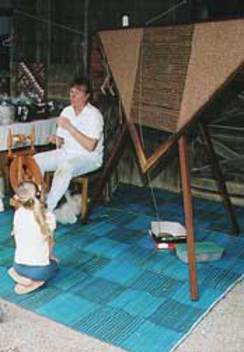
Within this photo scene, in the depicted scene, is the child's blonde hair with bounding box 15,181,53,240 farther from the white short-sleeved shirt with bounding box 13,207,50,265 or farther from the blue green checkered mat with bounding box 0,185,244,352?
the blue green checkered mat with bounding box 0,185,244,352

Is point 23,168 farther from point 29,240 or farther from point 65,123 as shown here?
point 29,240

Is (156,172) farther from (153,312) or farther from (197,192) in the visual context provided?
(153,312)

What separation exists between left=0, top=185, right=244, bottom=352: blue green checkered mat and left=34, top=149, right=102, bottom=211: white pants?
0.27 m

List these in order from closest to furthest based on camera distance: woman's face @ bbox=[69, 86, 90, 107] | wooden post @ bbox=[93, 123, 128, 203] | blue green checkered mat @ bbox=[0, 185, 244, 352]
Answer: blue green checkered mat @ bbox=[0, 185, 244, 352] < wooden post @ bbox=[93, 123, 128, 203] < woman's face @ bbox=[69, 86, 90, 107]

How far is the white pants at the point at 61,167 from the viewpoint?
3.57 metres

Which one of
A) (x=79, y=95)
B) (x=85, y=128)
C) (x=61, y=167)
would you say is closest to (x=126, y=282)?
(x=61, y=167)

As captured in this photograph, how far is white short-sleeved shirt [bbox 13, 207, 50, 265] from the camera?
2598 millimetres

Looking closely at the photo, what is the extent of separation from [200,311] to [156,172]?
2421 millimetres

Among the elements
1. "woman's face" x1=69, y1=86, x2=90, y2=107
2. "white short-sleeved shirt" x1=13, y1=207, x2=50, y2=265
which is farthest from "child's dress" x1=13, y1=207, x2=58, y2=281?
"woman's face" x1=69, y1=86, x2=90, y2=107

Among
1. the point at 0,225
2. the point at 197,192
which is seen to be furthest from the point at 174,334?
the point at 197,192

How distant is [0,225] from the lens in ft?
12.0

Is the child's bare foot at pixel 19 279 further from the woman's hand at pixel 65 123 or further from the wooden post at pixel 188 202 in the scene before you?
the woman's hand at pixel 65 123

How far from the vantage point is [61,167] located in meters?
3.63

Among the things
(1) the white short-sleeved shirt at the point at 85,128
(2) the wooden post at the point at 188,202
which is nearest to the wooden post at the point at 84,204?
(1) the white short-sleeved shirt at the point at 85,128
